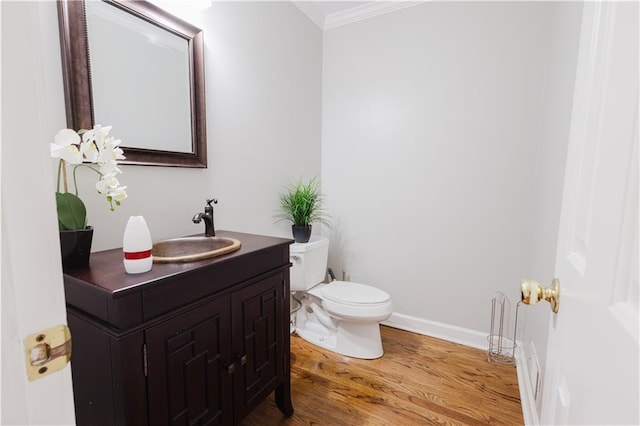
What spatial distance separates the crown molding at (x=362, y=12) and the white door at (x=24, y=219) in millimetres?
2370

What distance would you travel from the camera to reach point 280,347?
140 cm

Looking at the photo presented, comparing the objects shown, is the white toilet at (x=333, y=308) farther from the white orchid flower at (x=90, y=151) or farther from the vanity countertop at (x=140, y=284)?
the white orchid flower at (x=90, y=151)

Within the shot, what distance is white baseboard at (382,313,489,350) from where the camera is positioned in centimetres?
212

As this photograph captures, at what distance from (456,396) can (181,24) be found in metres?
2.34

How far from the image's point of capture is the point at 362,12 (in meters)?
2.28

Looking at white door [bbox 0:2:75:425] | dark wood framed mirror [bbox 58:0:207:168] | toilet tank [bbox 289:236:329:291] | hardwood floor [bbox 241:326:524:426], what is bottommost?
hardwood floor [bbox 241:326:524:426]

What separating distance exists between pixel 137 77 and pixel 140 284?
93 cm

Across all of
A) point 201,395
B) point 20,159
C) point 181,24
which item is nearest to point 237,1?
point 181,24

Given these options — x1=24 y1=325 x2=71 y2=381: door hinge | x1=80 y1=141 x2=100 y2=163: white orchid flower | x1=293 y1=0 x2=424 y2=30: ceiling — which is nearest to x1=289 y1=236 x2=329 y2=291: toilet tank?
x1=80 y1=141 x2=100 y2=163: white orchid flower

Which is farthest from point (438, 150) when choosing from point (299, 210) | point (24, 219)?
point (24, 219)

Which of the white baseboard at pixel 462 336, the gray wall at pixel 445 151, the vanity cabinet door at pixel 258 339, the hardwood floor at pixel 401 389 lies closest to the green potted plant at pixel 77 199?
the vanity cabinet door at pixel 258 339

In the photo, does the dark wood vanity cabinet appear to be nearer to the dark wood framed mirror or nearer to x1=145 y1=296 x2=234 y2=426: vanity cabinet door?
x1=145 y1=296 x2=234 y2=426: vanity cabinet door

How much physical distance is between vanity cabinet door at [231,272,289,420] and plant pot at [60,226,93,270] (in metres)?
0.50

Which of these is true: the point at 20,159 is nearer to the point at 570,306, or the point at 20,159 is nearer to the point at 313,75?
the point at 570,306
